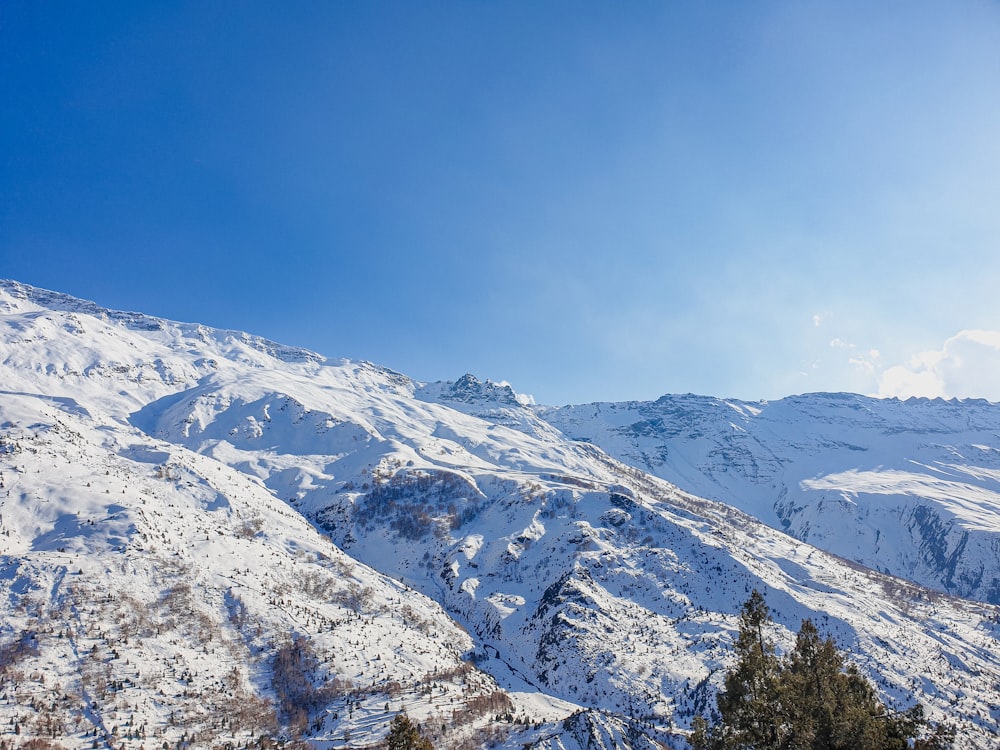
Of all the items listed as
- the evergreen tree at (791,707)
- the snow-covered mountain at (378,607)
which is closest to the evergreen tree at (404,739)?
the evergreen tree at (791,707)

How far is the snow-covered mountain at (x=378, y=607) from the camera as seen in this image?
6488 cm

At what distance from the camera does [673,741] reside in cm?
7900

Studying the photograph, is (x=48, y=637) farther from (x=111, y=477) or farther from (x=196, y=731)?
(x=111, y=477)

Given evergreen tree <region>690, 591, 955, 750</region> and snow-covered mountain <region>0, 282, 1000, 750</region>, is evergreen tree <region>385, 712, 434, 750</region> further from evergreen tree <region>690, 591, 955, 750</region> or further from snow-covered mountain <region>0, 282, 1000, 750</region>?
snow-covered mountain <region>0, 282, 1000, 750</region>

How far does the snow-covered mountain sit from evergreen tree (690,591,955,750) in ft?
99.6

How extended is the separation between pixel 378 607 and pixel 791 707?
95032mm

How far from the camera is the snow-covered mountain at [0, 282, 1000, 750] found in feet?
213

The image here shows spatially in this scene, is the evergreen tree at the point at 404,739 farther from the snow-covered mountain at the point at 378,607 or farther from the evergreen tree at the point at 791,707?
the snow-covered mountain at the point at 378,607

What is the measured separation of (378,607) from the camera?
4156 inches

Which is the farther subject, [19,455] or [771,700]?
[19,455]

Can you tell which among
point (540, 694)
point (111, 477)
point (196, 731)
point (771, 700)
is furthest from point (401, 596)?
point (771, 700)

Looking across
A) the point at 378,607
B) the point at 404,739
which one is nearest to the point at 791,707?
the point at 404,739

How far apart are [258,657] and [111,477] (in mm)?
62336

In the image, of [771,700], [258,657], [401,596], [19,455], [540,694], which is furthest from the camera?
[401,596]
